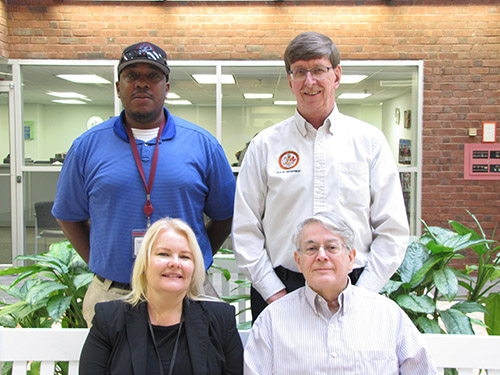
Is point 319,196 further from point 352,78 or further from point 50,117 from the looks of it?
point 50,117

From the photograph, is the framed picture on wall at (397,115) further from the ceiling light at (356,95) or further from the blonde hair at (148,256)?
the blonde hair at (148,256)

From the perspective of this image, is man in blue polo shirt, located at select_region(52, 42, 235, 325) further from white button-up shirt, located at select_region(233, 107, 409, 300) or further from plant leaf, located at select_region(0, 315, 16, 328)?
plant leaf, located at select_region(0, 315, 16, 328)

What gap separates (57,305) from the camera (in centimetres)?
249

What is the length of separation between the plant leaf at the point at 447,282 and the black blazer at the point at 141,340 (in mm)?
1102

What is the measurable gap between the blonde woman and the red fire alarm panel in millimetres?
5324

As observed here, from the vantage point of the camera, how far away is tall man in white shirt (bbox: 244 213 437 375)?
1.61 metres

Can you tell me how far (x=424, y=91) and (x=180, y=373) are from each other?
5508mm

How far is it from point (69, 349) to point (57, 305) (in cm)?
72

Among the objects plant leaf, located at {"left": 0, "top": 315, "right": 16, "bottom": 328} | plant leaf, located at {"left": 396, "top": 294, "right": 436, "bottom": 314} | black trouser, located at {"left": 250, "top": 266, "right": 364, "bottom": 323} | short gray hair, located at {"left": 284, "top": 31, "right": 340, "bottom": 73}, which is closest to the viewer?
short gray hair, located at {"left": 284, "top": 31, "right": 340, "bottom": 73}

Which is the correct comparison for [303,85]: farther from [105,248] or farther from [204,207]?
[105,248]

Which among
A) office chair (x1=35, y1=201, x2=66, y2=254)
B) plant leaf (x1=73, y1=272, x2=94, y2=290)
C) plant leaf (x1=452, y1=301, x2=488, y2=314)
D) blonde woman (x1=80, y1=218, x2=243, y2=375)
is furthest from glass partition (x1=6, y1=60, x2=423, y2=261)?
blonde woman (x1=80, y1=218, x2=243, y2=375)

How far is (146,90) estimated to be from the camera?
198cm

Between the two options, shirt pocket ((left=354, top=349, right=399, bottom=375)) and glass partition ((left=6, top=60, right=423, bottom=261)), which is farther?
glass partition ((left=6, top=60, right=423, bottom=261))

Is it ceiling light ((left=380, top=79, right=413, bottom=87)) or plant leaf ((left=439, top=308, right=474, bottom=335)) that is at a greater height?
ceiling light ((left=380, top=79, right=413, bottom=87))
